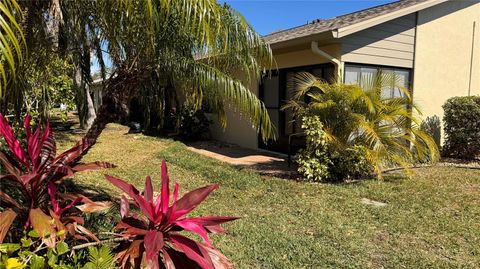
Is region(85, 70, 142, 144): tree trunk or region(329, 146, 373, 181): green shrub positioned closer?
region(85, 70, 142, 144): tree trunk

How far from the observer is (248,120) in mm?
11711

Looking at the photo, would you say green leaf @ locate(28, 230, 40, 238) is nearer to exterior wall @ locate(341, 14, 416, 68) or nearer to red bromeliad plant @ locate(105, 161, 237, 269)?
red bromeliad plant @ locate(105, 161, 237, 269)

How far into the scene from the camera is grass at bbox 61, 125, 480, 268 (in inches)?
165

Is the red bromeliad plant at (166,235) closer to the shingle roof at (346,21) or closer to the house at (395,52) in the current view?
the house at (395,52)

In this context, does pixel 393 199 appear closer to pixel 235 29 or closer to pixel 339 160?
pixel 339 160

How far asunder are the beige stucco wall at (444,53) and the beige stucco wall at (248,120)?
9.60ft

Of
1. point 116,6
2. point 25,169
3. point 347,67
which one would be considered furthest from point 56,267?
point 347,67

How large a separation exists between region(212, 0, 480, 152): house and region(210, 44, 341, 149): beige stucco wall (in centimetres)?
3

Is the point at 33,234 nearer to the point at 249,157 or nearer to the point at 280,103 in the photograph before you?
the point at 249,157

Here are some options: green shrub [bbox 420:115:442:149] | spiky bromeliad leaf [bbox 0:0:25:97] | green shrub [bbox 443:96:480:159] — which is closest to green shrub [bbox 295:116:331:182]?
green shrub [bbox 420:115:442:149]

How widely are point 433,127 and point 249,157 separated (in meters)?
5.37

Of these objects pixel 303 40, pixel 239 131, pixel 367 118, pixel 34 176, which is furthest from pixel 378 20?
pixel 34 176

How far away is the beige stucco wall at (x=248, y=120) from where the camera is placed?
9.52 metres

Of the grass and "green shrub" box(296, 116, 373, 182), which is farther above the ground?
"green shrub" box(296, 116, 373, 182)
